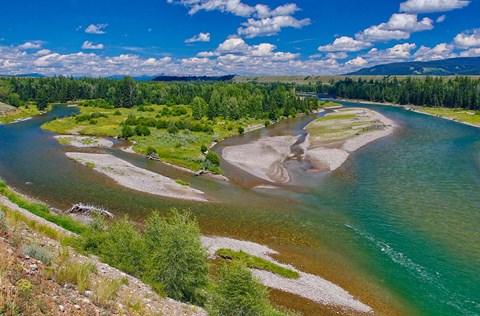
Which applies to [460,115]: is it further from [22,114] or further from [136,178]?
[22,114]

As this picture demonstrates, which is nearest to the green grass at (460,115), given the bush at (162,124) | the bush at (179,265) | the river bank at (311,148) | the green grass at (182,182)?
the river bank at (311,148)

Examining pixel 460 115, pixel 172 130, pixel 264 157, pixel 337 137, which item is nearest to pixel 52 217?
pixel 264 157

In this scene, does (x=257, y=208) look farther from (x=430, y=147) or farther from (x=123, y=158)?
(x=430, y=147)

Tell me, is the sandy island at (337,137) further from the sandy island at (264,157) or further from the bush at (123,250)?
the bush at (123,250)

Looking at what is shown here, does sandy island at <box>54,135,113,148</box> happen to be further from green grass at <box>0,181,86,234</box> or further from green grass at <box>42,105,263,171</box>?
green grass at <box>0,181,86,234</box>

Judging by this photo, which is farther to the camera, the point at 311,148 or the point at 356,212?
the point at 311,148

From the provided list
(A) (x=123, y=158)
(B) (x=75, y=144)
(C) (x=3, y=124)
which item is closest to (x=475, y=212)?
(A) (x=123, y=158)
